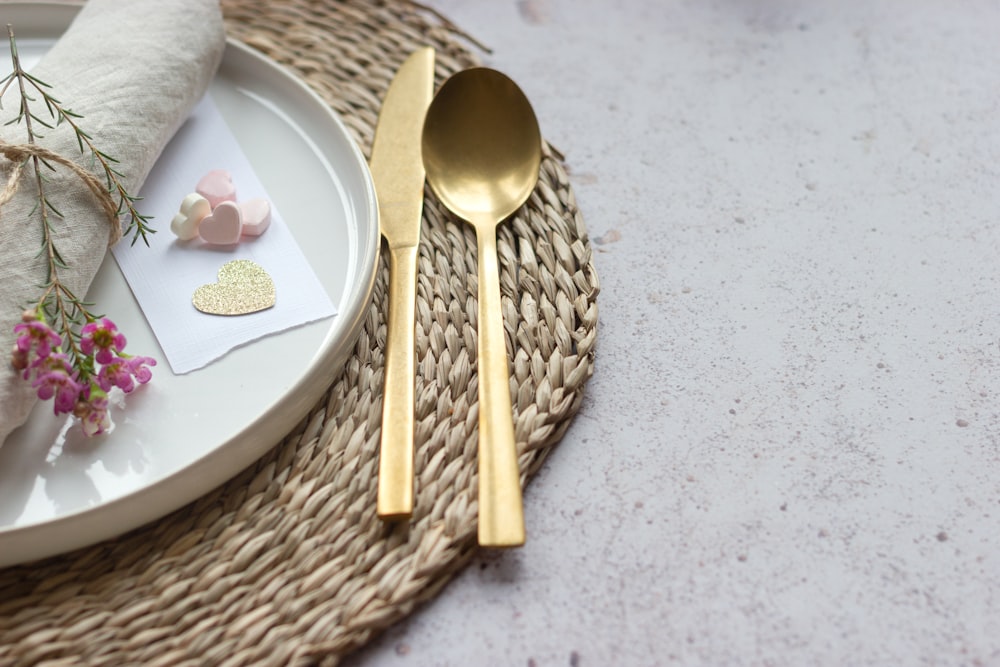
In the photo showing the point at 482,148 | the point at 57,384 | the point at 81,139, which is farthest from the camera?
the point at 482,148

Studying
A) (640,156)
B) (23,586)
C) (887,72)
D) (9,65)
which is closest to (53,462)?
(23,586)

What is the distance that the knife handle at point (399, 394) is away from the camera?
0.54m

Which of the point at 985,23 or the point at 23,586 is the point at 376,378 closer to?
the point at 23,586

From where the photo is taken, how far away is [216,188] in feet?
2.21

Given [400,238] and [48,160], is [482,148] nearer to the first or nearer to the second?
[400,238]

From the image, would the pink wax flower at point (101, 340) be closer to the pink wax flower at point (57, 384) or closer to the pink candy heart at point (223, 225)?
the pink wax flower at point (57, 384)

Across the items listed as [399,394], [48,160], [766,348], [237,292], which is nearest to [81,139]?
[48,160]

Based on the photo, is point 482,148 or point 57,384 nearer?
point 57,384

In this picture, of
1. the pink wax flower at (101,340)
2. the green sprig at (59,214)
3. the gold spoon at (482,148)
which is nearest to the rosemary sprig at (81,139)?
the green sprig at (59,214)

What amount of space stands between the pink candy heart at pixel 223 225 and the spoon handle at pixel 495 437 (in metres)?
0.17

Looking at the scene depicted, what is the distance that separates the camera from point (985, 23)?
3.02 ft

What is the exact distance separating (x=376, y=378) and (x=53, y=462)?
0.65 feet

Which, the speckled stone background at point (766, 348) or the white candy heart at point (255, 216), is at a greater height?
the white candy heart at point (255, 216)

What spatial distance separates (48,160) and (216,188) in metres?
0.11
